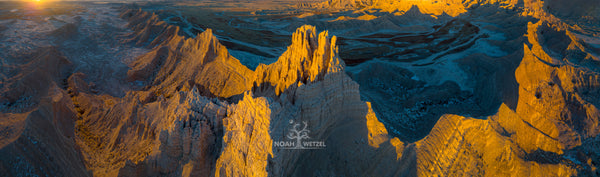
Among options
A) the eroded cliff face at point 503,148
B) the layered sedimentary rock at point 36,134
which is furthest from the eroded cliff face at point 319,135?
the layered sedimentary rock at point 36,134

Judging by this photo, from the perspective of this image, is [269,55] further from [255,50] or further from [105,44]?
[105,44]

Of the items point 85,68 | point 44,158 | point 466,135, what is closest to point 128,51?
point 85,68

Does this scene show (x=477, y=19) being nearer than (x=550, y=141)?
No

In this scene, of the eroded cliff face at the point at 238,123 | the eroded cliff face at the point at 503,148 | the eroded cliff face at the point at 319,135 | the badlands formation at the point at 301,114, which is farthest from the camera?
the badlands formation at the point at 301,114

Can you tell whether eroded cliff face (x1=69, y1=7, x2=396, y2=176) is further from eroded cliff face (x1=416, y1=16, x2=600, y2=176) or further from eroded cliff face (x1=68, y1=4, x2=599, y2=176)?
eroded cliff face (x1=416, y1=16, x2=600, y2=176)

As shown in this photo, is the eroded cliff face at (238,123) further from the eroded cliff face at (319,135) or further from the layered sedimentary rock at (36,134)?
the layered sedimentary rock at (36,134)

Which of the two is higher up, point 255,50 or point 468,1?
point 468,1

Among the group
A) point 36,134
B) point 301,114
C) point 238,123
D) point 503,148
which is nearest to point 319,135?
point 301,114

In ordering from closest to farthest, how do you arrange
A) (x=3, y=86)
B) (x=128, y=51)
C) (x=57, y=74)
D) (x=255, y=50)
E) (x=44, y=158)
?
(x=44, y=158), (x=3, y=86), (x=57, y=74), (x=128, y=51), (x=255, y=50)

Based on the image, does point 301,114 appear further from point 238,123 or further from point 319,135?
point 238,123
